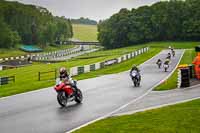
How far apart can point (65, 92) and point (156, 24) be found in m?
113

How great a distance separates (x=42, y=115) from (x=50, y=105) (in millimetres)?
2877

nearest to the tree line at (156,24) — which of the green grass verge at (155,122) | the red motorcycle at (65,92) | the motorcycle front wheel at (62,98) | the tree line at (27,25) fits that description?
the tree line at (27,25)

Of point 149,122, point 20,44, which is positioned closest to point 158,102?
point 149,122

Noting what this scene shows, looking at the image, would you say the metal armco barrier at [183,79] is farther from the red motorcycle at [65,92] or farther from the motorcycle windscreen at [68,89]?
the motorcycle windscreen at [68,89]

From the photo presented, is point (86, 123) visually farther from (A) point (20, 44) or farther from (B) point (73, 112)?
(A) point (20, 44)

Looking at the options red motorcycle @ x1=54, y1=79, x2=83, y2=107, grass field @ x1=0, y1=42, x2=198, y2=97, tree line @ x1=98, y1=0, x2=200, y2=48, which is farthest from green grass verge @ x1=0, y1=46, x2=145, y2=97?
tree line @ x1=98, y1=0, x2=200, y2=48

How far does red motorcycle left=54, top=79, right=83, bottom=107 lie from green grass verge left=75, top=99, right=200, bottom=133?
3918 mm

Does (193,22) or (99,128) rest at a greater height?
(193,22)

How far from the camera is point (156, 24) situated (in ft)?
419

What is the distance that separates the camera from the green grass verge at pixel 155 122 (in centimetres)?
1180

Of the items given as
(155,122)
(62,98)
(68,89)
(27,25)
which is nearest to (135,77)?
(68,89)

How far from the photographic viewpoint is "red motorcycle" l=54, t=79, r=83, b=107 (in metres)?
17.4

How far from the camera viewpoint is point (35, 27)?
14350cm

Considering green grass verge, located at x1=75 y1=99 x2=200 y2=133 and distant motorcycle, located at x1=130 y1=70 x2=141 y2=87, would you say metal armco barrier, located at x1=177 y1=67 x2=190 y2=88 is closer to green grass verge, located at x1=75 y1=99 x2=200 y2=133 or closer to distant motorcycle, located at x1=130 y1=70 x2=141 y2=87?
distant motorcycle, located at x1=130 y1=70 x2=141 y2=87
